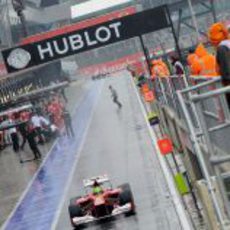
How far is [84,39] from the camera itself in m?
27.6

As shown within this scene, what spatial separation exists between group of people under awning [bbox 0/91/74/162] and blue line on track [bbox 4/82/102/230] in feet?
3.63

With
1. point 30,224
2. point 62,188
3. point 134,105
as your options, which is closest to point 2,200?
point 62,188

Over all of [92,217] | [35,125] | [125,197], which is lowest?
[92,217]

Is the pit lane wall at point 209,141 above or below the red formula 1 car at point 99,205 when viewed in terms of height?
above

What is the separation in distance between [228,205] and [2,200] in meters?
20.7

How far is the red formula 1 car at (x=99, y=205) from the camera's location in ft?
58.2

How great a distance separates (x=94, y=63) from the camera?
13738 cm

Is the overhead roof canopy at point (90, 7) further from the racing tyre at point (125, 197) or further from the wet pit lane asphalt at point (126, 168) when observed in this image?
the racing tyre at point (125, 197)

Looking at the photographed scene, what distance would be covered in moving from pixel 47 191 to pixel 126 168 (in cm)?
285

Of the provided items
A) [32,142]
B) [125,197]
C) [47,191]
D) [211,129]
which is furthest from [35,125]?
[211,129]

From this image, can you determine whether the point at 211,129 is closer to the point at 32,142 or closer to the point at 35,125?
the point at 32,142

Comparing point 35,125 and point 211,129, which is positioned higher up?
point 211,129

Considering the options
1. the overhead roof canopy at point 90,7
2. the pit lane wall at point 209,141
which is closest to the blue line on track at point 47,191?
the pit lane wall at point 209,141

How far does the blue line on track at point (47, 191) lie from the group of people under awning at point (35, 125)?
43.6 inches
